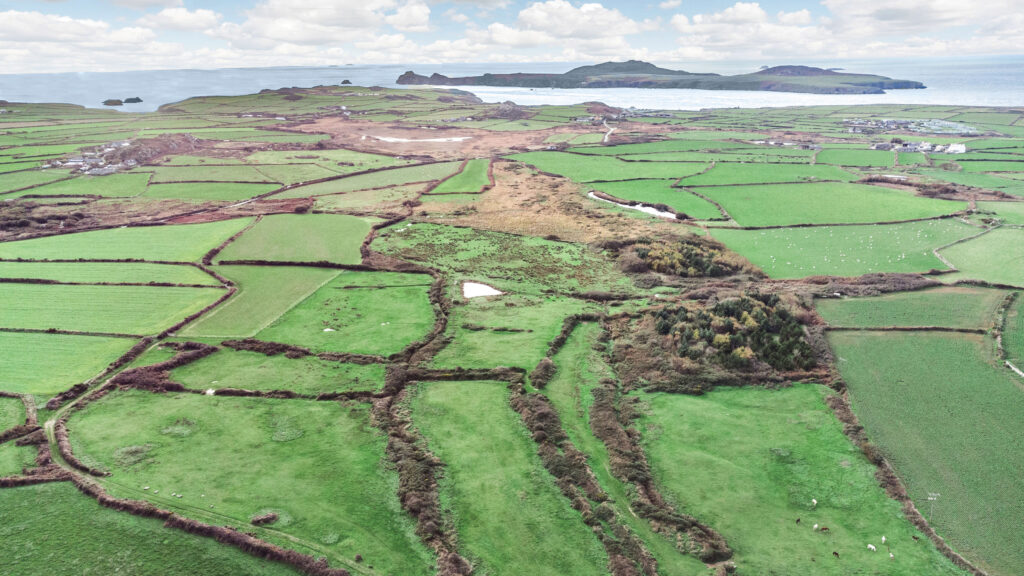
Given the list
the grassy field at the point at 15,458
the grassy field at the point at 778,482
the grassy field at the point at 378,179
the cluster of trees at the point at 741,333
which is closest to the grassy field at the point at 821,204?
the cluster of trees at the point at 741,333

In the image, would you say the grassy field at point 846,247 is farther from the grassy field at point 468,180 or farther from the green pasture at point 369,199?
the green pasture at point 369,199

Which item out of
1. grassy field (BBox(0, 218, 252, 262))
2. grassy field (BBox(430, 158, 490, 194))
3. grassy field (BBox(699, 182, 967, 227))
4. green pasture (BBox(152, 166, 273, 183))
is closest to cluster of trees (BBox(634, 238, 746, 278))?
grassy field (BBox(699, 182, 967, 227))

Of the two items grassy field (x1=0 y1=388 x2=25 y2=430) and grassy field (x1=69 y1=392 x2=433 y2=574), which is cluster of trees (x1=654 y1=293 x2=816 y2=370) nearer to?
grassy field (x1=69 y1=392 x2=433 y2=574)

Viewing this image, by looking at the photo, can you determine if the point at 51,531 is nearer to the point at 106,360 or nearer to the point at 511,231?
the point at 106,360

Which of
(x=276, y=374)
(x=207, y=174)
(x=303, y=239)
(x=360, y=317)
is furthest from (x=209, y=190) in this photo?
(x=276, y=374)

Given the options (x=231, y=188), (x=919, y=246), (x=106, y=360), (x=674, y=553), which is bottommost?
(x=674, y=553)

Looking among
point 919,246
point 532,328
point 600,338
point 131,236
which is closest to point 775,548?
point 600,338
